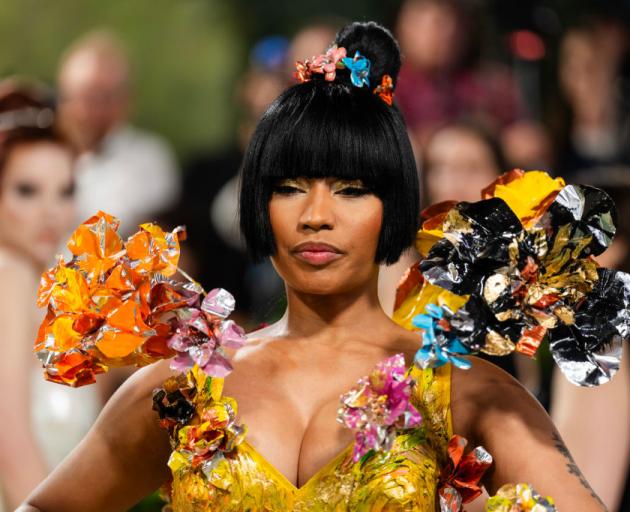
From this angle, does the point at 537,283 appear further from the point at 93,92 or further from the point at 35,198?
the point at 93,92

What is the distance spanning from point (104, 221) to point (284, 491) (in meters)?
0.51

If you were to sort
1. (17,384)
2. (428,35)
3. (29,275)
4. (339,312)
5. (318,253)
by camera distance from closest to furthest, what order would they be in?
(318,253), (339,312), (17,384), (29,275), (428,35)

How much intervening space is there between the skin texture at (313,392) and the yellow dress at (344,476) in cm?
3

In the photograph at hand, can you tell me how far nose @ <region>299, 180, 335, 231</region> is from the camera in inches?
84.0

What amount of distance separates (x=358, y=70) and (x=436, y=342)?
504 mm

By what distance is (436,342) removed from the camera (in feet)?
6.54

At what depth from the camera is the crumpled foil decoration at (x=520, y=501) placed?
1931mm

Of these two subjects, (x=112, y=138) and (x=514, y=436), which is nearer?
(x=514, y=436)

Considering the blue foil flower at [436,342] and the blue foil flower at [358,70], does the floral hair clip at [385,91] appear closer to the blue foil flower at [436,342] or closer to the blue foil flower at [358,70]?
the blue foil flower at [358,70]

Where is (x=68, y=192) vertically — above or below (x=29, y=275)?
above

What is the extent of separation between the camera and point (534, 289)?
6.61ft

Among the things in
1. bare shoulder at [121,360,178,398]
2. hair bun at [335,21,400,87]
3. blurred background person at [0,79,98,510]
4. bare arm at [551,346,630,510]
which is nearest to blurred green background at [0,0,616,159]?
blurred background person at [0,79,98,510]

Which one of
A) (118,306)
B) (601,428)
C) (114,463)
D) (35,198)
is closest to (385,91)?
(118,306)

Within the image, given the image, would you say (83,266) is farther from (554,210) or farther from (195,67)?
(195,67)
